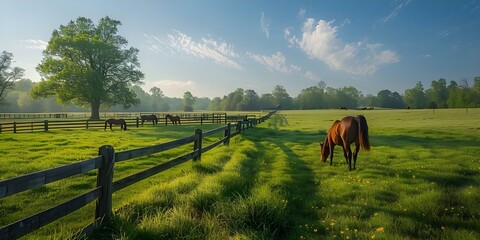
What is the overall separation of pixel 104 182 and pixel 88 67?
44.3 metres

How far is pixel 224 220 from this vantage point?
4.82 m

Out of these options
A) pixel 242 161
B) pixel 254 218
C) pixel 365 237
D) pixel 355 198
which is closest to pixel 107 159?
pixel 254 218

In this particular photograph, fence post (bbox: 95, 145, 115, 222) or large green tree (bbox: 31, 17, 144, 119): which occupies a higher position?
large green tree (bbox: 31, 17, 144, 119)

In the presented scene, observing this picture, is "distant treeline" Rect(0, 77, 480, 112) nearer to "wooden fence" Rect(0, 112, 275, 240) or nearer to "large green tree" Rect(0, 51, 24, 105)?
"large green tree" Rect(0, 51, 24, 105)

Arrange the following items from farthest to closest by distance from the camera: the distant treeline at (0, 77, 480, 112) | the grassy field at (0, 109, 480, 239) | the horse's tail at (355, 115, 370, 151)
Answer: the distant treeline at (0, 77, 480, 112)
the horse's tail at (355, 115, 370, 151)
the grassy field at (0, 109, 480, 239)

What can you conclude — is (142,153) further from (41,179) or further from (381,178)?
(381,178)

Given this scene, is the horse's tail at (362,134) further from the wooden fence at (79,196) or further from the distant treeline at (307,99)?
the distant treeline at (307,99)

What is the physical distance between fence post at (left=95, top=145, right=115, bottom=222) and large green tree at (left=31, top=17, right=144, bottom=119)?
132ft

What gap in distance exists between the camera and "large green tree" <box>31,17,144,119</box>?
40.6 meters

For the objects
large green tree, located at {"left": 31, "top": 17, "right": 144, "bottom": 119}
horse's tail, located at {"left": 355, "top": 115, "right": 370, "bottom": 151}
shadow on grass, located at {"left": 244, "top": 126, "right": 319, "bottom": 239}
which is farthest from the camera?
large green tree, located at {"left": 31, "top": 17, "right": 144, "bottom": 119}

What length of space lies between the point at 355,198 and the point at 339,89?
14662 centimetres

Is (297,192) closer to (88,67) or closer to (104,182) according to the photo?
(104,182)

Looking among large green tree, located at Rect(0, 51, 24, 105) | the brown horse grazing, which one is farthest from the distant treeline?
the brown horse grazing

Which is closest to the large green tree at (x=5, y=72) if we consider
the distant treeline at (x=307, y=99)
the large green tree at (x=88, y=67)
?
the large green tree at (x=88, y=67)
